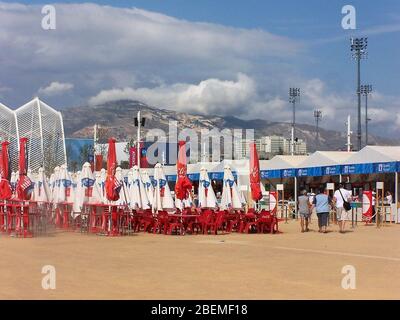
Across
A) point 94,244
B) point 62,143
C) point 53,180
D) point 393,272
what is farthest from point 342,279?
point 62,143

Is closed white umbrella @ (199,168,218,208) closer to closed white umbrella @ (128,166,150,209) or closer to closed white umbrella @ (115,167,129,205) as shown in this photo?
closed white umbrella @ (128,166,150,209)

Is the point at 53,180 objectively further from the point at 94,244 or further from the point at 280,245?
the point at 280,245

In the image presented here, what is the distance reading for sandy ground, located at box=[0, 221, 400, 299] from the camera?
28.1 feet

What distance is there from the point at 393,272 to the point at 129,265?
462 centimetres

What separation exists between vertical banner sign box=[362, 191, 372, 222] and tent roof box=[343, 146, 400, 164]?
1.81 m

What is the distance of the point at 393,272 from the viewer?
35.6ft

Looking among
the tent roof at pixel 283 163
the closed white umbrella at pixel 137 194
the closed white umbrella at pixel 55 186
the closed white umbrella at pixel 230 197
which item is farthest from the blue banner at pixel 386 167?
the closed white umbrella at pixel 55 186

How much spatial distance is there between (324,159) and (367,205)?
5.30 metres

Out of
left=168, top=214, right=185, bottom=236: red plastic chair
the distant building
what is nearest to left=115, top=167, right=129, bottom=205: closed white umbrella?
left=168, top=214, right=185, bottom=236: red plastic chair

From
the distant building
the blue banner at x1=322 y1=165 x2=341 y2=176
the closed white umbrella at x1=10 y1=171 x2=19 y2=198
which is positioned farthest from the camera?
the distant building

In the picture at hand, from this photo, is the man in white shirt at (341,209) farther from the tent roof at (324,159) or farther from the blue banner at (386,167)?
the tent roof at (324,159)

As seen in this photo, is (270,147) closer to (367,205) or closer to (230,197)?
(367,205)

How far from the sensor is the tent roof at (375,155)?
2722cm

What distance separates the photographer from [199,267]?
11273mm
